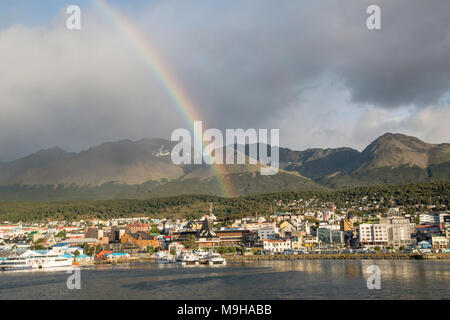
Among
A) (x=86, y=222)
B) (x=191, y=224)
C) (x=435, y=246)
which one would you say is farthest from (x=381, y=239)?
(x=86, y=222)

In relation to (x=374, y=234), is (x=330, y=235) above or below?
below

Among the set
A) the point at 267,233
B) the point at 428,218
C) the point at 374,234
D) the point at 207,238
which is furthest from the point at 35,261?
the point at 428,218

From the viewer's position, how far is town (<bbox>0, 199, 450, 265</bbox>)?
103m

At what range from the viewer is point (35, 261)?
84.2 m

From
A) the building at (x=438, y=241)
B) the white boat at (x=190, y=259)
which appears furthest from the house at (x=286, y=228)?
the white boat at (x=190, y=259)

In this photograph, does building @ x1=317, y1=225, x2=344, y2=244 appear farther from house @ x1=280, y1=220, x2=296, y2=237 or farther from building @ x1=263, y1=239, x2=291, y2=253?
house @ x1=280, y1=220, x2=296, y2=237

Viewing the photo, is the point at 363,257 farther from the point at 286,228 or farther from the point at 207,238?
the point at 207,238

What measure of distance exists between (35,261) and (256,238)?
6203 cm

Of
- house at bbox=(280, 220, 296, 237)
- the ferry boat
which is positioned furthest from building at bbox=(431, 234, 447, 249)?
the ferry boat

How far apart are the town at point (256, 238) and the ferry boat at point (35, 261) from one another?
23.6 inches

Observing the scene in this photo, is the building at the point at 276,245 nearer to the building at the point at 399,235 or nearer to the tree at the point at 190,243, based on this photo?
the tree at the point at 190,243

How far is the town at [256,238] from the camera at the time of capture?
103m

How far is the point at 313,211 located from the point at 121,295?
433 feet
